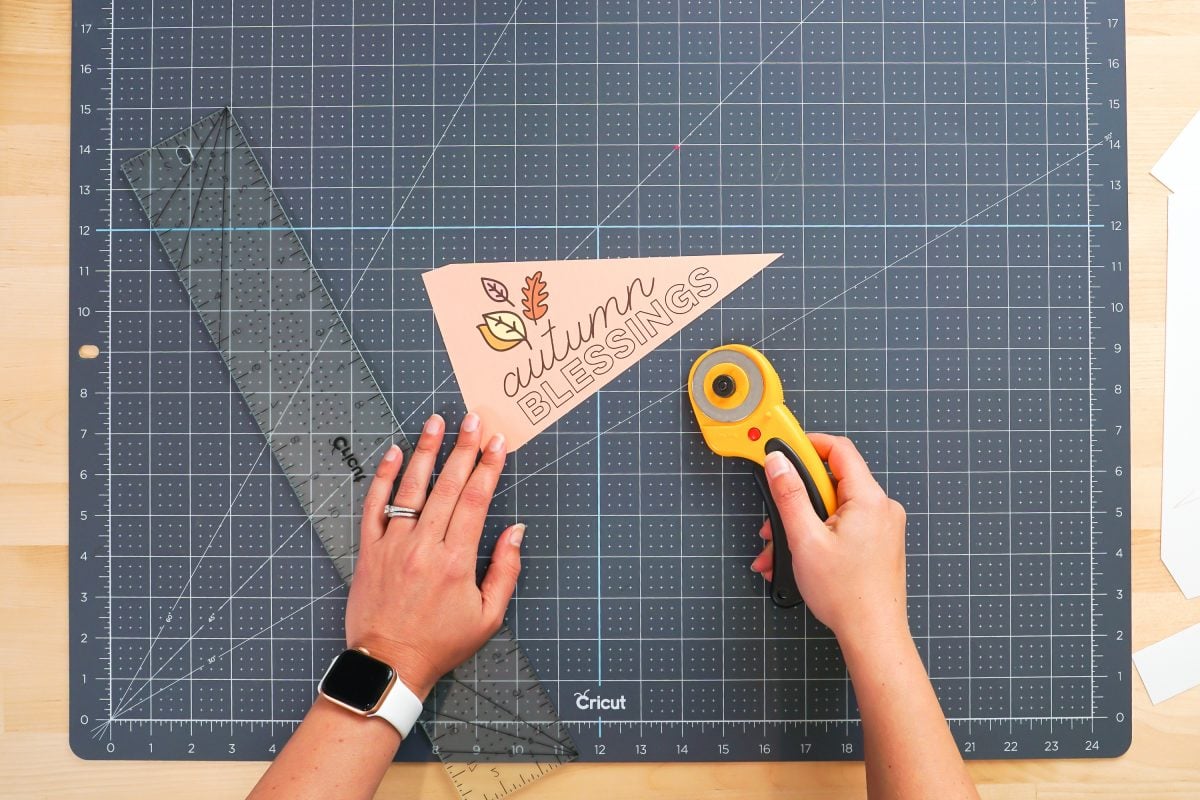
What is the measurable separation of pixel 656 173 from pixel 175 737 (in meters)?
1.17

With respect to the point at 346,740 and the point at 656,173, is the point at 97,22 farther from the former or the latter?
the point at 346,740

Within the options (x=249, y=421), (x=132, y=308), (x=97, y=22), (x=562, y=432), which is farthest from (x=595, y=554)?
(x=97, y=22)

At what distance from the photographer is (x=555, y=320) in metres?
1.19

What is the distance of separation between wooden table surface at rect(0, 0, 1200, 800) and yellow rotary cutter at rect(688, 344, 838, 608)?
0.37 meters

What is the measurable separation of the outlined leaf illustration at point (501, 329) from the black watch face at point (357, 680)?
1.63 ft

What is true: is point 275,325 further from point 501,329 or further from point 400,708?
point 400,708

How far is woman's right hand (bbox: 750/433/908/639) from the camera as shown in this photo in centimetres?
104

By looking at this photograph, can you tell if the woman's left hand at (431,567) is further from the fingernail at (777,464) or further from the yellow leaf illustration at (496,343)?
the fingernail at (777,464)

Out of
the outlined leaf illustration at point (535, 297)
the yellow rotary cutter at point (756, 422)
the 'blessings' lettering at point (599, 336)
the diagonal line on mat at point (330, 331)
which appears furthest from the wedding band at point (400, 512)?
the yellow rotary cutter at point (756, 422)

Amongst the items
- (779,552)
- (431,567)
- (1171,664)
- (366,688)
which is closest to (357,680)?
(366,688)

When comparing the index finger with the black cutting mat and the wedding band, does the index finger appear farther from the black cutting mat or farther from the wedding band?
the wedding band

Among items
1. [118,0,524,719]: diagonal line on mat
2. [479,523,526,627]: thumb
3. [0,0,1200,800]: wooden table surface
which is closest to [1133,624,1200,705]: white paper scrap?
[0,0,1200,800]: wooden table surface

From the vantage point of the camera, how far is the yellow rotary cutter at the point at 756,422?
1111 millimetres

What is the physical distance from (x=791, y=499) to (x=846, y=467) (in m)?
0.10
